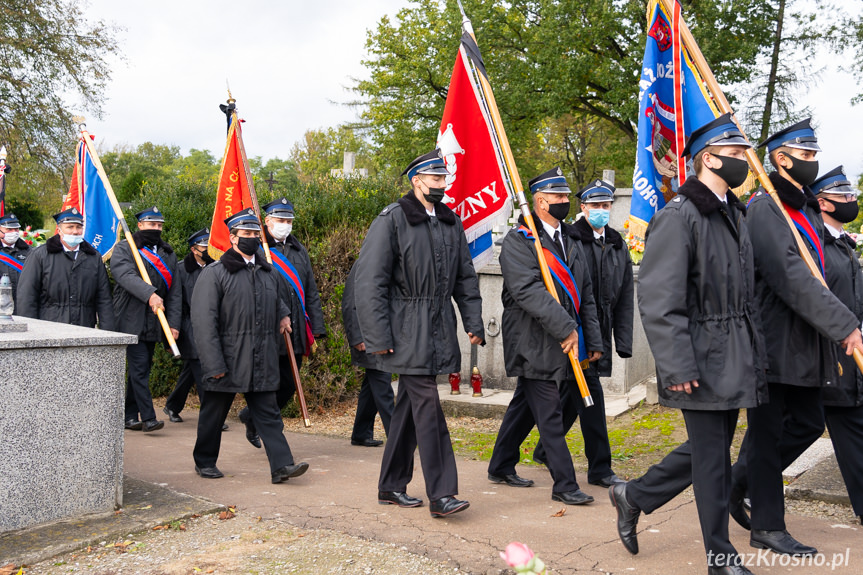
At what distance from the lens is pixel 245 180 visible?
856cm

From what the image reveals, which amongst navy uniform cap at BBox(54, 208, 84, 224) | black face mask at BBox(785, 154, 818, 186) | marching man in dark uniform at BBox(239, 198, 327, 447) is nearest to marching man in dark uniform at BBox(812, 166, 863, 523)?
black face mask at BBox(785, 154, 818, 186)

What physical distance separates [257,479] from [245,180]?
11.1ft

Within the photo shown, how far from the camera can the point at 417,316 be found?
210 inches

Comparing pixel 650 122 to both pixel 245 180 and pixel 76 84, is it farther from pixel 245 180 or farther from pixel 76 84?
pixel 76 84

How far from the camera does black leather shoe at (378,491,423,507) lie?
5.48 metres

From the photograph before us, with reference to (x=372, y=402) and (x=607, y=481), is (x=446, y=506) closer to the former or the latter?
(x=607, y=481)

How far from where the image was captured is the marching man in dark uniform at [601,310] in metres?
6.10

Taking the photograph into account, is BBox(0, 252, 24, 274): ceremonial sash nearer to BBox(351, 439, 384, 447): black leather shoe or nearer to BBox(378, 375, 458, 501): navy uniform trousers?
BBox(351, 439, 384, 447): black leather shoe

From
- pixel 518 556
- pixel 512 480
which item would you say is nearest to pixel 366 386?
pixel 512 480

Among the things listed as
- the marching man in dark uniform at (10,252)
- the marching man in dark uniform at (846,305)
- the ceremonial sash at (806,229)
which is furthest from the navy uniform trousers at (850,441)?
the marching man in dark uniform at (10,252)

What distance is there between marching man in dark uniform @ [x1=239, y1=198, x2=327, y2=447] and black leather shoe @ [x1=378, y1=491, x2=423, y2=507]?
236 centimetres

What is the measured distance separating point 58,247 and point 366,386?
331 cm

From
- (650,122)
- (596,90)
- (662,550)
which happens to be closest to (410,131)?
(596,90)

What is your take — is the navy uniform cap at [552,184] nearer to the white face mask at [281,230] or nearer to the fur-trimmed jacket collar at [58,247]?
the white face mask at [281,230]
